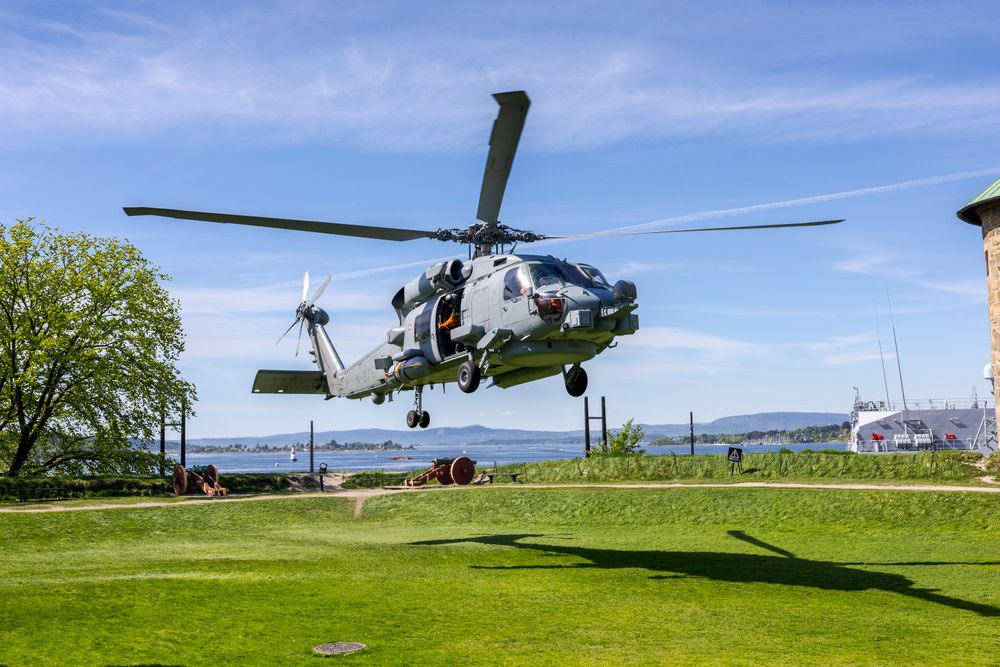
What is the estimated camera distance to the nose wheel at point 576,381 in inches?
773

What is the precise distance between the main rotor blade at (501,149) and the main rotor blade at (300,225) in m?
1.45

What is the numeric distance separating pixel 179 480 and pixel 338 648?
3191cm

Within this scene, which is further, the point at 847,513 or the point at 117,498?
the point at 117,498

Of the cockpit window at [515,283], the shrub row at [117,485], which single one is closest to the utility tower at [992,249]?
the cockpit window at [515,283]

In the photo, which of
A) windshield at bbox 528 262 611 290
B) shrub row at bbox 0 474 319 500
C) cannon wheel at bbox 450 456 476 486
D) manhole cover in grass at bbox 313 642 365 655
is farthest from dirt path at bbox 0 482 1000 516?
manhole cover in grass at bbox 313 642 365 655

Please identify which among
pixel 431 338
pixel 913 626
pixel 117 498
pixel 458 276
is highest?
pixel 458 276

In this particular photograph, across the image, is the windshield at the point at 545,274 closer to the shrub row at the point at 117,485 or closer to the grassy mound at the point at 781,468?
the grassy mound at the point at 781,468

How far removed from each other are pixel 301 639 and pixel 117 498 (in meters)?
28.7

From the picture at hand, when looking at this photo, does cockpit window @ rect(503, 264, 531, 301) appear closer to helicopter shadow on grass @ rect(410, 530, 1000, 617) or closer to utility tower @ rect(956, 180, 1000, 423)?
helicopter shadow on grass @ rect(410, 530, 1000, 617)

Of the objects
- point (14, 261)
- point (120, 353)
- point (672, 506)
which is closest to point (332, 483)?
point (120, 353)

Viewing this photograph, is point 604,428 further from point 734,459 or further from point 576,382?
point 576,382

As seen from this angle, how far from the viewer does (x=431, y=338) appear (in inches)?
814

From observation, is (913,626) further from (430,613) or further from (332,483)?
(332,483)

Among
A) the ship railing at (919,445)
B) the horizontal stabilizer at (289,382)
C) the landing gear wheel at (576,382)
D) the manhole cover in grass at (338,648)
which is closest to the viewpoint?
the manhole cover in grass at (338,648)
